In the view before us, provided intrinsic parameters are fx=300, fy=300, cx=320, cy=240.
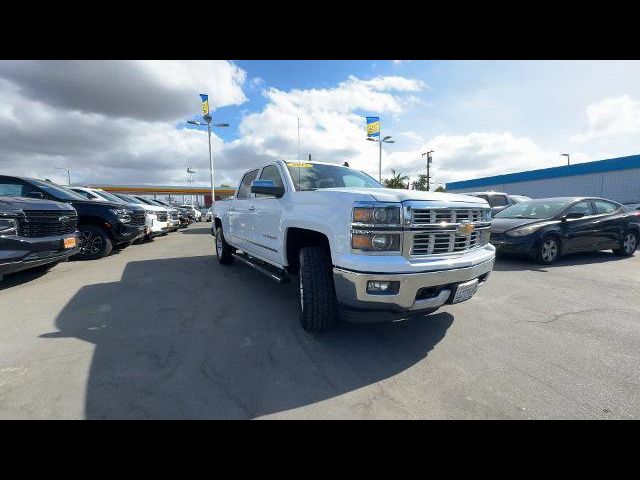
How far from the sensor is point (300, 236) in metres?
3.37

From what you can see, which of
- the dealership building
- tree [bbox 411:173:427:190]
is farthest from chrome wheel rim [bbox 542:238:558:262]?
tree [bbox 411:173:427:190]

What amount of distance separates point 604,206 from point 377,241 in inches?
301

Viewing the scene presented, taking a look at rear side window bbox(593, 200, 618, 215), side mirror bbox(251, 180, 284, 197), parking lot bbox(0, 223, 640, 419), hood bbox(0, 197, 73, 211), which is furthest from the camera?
rear side window bbox(593, 200, 618, 215)

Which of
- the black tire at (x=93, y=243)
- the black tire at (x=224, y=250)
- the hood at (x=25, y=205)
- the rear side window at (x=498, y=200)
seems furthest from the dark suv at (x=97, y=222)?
the rear side window at (x=498, y=200)

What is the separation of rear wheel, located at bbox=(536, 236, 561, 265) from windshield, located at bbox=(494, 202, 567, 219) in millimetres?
566

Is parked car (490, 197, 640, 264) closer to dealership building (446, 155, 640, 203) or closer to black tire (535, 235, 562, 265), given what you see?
black tire (535, 235, 562, 265)

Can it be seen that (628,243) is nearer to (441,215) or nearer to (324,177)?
(441,215)

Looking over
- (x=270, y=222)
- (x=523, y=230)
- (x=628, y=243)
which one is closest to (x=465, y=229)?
(x=270, y=222)

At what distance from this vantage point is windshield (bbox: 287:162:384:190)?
148 inches

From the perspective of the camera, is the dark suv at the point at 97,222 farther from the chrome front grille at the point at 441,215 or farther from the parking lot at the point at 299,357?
the chrome front grille at the point at 441,215

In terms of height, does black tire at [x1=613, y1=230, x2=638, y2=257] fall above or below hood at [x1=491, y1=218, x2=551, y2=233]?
below

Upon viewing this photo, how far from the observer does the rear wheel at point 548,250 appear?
606 centimetres
